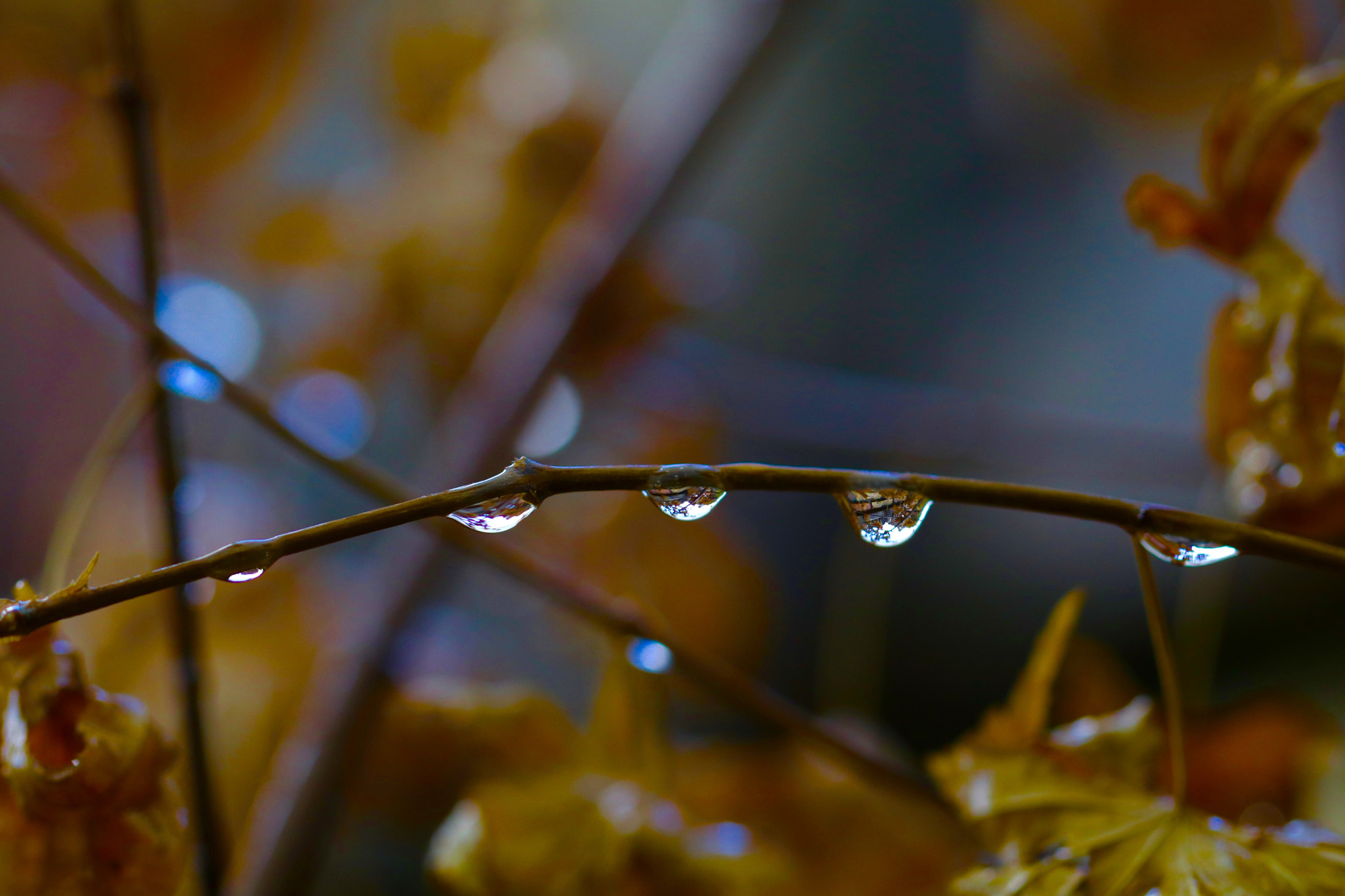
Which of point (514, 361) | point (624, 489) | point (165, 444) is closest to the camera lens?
point (624, 489)

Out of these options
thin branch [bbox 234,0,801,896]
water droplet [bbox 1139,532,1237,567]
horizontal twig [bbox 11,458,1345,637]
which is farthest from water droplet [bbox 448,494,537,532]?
thin branch [bbox 234,0,801,896]

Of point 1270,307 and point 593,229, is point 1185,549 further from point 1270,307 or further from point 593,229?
point 593,229

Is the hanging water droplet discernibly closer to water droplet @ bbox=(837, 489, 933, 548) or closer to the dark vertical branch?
water droplet @ bbox=(837, 489, 933, 548)

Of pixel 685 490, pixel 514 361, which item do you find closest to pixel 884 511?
pixel 685 490

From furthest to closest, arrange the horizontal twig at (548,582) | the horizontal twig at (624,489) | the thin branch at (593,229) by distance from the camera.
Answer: the thin branch at (593,229) → the horizontal twig at (548,582) → the horizontal twig at (624,489)

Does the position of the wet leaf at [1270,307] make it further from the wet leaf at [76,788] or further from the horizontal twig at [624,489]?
the wet leaf at [76,788]

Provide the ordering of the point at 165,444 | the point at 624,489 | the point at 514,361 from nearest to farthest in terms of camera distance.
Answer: the point at 624,489 → the point at 165,444 → the point at 514,361

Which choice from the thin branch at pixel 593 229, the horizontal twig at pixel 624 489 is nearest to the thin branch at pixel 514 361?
the thin branch at pixel 593 229
